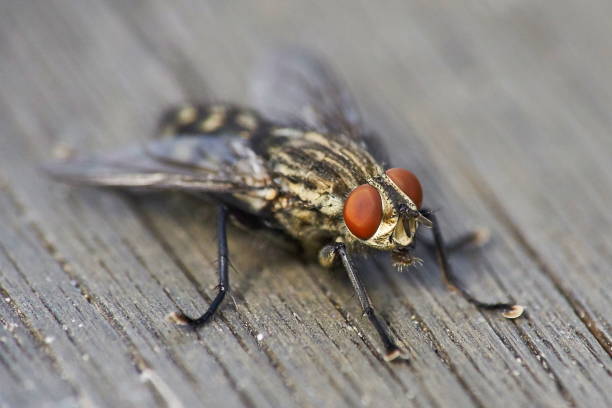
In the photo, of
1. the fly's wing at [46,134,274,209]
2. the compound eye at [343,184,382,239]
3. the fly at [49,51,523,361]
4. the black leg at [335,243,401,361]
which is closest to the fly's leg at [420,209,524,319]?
the fly at [49,51,523,361]

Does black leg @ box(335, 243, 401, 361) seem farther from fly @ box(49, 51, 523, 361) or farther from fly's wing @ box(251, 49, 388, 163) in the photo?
fly's wing @ box(251, 49, 388, 163)

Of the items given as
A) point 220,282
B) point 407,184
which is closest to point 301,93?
point 407,184

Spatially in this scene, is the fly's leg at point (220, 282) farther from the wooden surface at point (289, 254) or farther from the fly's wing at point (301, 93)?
the fly's wing at point (301, 93)

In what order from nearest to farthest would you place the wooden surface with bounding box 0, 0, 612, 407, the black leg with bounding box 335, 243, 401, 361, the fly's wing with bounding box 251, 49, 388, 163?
the wooden surface with bounding box 0, 0, 612, 407 < the black leg with bounding box 335, 243, 401, 361 < the fly's wing with bounding box 251, 49, 388, 163

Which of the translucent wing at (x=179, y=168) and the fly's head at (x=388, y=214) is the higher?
the fly's head at (x=388, y=214)

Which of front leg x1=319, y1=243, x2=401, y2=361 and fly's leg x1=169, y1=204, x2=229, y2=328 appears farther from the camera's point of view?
fly's leg x1=169, y1=204, x2=229, y2=328

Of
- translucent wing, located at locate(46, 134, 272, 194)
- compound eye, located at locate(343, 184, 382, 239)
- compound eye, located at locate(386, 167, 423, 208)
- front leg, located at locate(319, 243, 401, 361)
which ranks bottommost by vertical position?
translucent wing, located at locate(46, 134, 272, 194)

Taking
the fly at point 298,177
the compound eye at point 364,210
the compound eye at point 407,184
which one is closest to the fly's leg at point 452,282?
the fly at point 298,177
